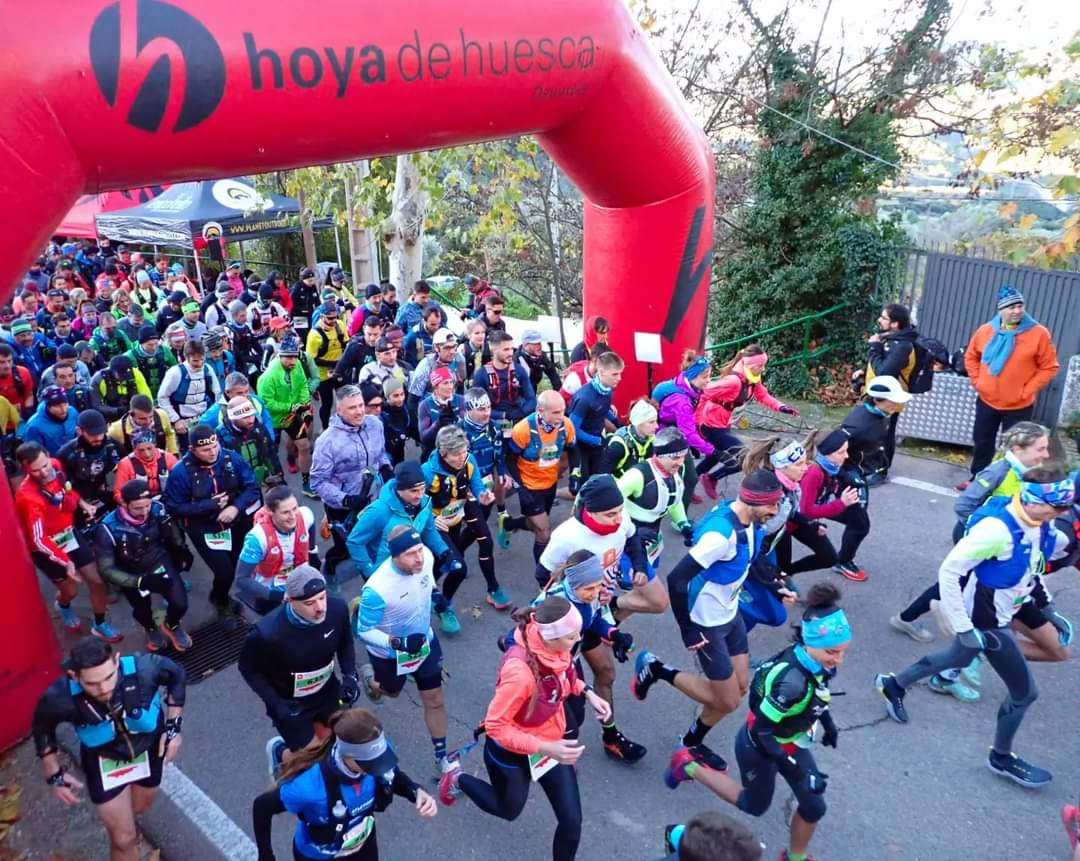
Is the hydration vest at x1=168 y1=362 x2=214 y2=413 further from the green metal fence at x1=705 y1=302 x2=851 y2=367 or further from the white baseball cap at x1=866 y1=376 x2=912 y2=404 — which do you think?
the green metal fence at x1=705 y1=302 x2=851 y2=367

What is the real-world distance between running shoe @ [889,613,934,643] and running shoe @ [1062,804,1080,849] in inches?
67.9

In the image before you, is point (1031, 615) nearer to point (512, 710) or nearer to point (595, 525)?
point (595, 525)

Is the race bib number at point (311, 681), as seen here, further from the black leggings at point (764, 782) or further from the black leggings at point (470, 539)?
the black leggings at point (764, 782)

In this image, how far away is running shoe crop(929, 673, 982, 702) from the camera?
496 cm

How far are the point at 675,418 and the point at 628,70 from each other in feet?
9.91

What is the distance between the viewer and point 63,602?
232 inches

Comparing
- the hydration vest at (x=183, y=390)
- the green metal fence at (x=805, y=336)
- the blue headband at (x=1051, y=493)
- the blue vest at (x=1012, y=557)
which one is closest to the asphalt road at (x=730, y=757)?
the blue vest at (x=1012, y=557)

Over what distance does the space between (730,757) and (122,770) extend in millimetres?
3201

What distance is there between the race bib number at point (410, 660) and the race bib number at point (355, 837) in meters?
0.99

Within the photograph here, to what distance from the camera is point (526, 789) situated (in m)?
3.59

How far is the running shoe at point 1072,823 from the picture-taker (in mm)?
3729

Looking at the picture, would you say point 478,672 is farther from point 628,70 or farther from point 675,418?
point 628,70

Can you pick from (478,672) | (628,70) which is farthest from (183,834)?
(628,70)

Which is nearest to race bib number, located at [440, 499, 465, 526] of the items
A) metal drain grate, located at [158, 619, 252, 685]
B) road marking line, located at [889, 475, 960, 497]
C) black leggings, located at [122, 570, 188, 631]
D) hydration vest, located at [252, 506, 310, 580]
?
hydration vest, located at [252, 506, 310, 580]
